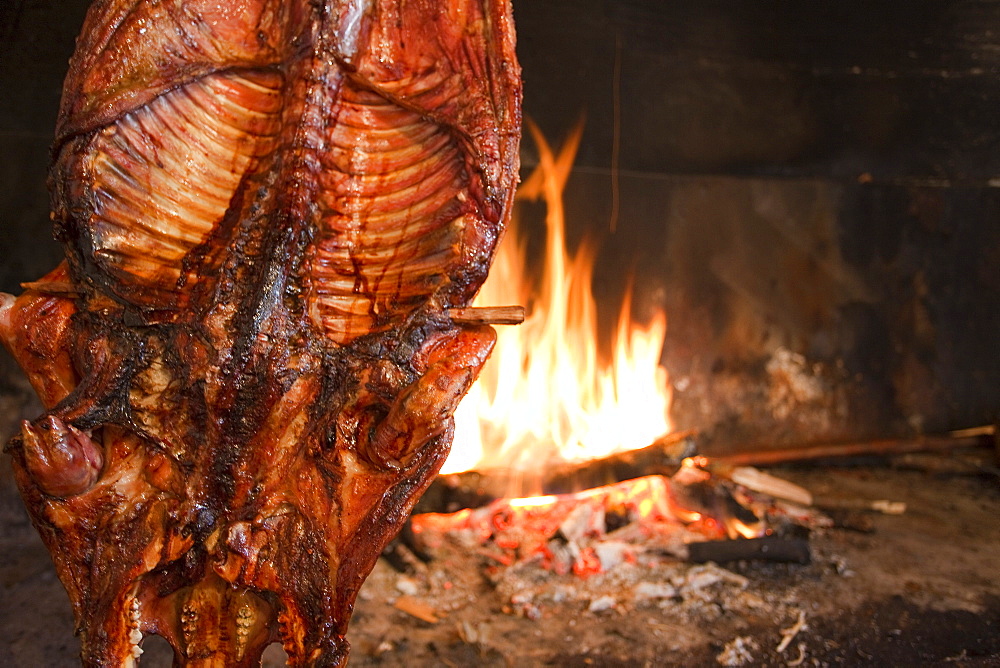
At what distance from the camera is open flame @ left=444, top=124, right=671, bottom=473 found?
13.4ft

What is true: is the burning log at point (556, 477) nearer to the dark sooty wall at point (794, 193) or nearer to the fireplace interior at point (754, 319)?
the fireplace interior at point (754, 319)

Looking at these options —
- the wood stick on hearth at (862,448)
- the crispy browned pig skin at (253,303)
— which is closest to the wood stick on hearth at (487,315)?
the crispy browned pig skin at (253,303)

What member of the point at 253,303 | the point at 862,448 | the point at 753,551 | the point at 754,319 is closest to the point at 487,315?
the point at 253,303

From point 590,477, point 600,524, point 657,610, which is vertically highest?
point 590,477

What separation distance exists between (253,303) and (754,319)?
12.0 feet

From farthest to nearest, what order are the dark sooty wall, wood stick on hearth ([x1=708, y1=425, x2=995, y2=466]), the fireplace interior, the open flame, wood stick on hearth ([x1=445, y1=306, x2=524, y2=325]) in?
wood stick on hearth ([x1=708, y1=425, x2=995, y2=466]) < the dark sooty wall < the open flame < the fireplace interior < wood stick on hearth ([x1=445, y1=306, x2=524, y2=325])

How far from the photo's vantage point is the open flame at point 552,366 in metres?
4.08

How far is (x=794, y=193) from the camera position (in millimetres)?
4766

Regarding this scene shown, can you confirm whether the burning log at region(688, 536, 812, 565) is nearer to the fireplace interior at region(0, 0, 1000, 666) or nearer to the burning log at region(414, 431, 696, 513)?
the fireplace interior at region(0, 0, 1000, 666)

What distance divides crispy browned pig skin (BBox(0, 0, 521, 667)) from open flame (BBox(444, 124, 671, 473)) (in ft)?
6.43

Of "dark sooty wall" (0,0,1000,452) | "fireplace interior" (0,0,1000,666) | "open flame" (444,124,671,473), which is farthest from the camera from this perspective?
"dark sooty wall" (0,0,1000,452)

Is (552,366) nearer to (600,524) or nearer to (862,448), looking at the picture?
(600,524)

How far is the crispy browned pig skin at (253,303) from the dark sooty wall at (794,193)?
6.71 feet

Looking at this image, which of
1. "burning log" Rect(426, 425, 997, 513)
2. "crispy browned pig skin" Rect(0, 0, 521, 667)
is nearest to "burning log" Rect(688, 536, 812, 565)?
"burning log" Rect(426, 425, 997, 513)
